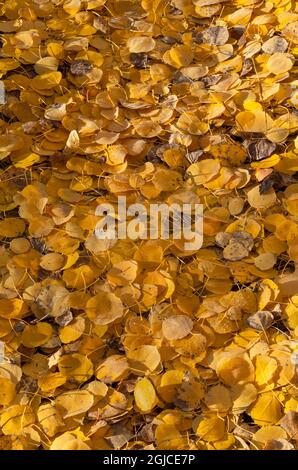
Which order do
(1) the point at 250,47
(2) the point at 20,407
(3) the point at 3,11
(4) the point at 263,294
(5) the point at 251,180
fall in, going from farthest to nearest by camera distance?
1. (3) the point at 3,11
2. (1) the point at 250,47
3. (5) the point at 251,180
4. (4) the point at 263,294
5. (2) the point at 20,407

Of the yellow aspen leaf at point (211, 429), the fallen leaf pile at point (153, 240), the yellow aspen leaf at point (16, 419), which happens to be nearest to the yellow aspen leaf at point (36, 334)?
the fallen leaf pile at point (153, 240)

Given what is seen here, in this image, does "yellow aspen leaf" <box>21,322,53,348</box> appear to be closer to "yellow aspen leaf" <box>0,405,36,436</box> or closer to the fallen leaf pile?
the fallen leaf pile

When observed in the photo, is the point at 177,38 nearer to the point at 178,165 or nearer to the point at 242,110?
the point at 242,110

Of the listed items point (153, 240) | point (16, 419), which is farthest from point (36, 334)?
point (153, 240)

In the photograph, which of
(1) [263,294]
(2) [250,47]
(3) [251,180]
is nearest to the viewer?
(1) [263,294]

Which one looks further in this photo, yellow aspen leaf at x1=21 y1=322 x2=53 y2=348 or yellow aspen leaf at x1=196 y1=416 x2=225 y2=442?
yellow aspen leaf at x1=21 y1=322 x2=53 y2=348

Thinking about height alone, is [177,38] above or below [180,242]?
above

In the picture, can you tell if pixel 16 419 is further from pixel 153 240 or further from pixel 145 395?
pixel 153 240

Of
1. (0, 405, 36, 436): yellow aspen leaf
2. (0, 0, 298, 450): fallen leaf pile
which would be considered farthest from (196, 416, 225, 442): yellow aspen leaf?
(0, 405, 36, 436): yellow aspen leaf

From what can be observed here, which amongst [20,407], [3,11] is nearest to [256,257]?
[20,407]
